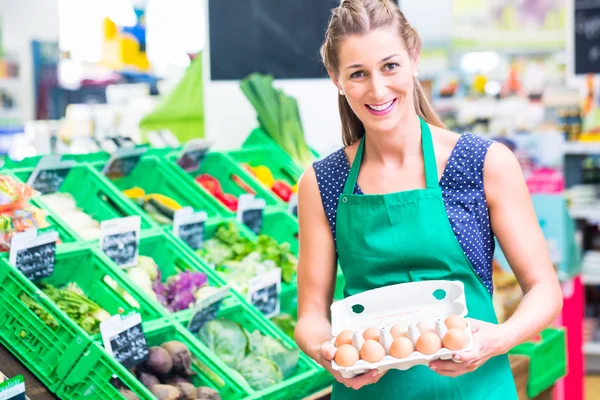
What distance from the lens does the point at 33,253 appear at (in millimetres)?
2490

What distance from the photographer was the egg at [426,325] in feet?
5.91

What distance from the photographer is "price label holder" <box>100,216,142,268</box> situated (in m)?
2.82

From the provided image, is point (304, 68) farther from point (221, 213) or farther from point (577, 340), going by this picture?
point (577, 340)

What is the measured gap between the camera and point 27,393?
2.29 m

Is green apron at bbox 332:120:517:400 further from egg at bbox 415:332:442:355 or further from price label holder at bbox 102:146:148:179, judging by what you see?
price label holder at bbox 102:146:148:179

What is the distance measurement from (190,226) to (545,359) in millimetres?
1656

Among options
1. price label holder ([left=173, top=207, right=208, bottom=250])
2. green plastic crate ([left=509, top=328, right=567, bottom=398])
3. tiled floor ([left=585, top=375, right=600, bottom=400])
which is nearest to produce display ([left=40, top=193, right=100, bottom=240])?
price label holder ([left=173, top=207, right=208, bottom=250])

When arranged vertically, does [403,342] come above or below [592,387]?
above

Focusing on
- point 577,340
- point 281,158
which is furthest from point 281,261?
point 577,340

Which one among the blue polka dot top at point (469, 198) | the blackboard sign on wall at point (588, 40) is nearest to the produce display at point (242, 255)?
the blue polka dot top at point (469, 198)

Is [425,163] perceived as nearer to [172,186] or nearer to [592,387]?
[172,186]

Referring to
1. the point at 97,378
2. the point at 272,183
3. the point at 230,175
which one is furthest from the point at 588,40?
the point at 97,378

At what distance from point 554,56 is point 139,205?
5.07 m

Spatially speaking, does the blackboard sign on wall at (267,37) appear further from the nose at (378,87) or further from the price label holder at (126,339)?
the nose at (378,87)
